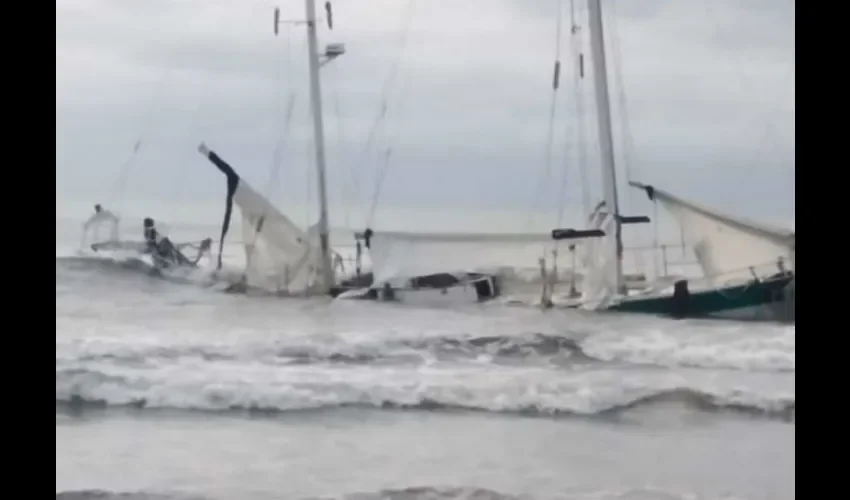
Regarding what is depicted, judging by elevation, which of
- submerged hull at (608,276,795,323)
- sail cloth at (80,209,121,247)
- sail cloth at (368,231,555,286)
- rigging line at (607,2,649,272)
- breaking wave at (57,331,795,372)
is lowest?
breaking wave at (57,331,795,372)

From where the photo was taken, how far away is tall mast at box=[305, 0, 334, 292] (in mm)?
1358

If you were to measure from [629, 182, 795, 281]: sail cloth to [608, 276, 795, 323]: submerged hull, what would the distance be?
2 cm

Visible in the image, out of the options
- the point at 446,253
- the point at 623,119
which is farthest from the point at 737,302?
the point at 446,253

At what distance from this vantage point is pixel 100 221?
132 cm

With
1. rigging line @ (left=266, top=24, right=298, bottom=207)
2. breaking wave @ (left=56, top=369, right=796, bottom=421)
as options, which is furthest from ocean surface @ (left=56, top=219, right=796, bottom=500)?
rigging line @ (left=266, top=24, right=298, bottom=207)

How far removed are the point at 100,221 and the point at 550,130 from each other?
2.25 ft

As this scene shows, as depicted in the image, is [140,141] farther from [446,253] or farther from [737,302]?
[737,302]

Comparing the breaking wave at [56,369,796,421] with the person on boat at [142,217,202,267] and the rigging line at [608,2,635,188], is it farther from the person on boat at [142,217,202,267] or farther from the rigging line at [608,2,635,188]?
the rigging line at [608,2,635,188]

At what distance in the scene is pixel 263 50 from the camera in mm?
1352

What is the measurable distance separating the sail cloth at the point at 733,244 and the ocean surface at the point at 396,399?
0.29ft

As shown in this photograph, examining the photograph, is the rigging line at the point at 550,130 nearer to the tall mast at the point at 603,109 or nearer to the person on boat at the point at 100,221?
the tall mast at the point at 603,109

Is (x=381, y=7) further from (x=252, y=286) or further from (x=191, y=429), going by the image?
(x=191, y=429)
